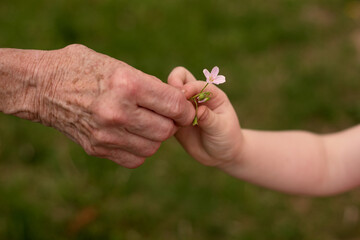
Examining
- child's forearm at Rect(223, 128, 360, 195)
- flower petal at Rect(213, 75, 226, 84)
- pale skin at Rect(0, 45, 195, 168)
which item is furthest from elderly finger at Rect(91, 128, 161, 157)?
child's forearm at Rect(223, 128, 360, 195)

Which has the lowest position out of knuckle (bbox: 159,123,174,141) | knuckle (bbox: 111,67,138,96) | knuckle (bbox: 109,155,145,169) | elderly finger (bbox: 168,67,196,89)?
knuckle (bbox: 109,155,145,169)

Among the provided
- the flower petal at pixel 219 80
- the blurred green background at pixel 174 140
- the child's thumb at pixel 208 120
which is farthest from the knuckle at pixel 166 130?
the blurred green background at pixel 174 140

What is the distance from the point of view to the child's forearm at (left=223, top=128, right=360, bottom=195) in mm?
1819

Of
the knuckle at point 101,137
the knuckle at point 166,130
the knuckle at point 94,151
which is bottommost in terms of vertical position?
the knuckle at point 94,151

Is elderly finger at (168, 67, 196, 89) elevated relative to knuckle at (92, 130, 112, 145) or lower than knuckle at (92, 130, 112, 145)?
elevated

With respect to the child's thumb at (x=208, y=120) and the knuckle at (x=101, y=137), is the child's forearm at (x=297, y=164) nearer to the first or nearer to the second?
the child's thumb at (x=208, y=120)

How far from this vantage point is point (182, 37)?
3.64 meters

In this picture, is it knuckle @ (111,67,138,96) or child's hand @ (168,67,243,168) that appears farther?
child's hand @ (168,67,243,168)

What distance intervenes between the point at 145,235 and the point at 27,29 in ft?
7.40

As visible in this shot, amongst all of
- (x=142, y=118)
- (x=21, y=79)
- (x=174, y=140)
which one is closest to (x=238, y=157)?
(x=142, y=118)

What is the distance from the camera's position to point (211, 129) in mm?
1528

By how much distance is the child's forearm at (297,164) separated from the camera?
182 centimetres

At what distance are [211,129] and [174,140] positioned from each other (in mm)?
1624

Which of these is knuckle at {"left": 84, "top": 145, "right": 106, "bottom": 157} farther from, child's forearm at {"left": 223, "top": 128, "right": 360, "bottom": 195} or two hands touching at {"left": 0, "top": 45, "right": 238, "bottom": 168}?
child's forearm at {"left": 223, "top": 128, "right": 360, "bottom": 195}
